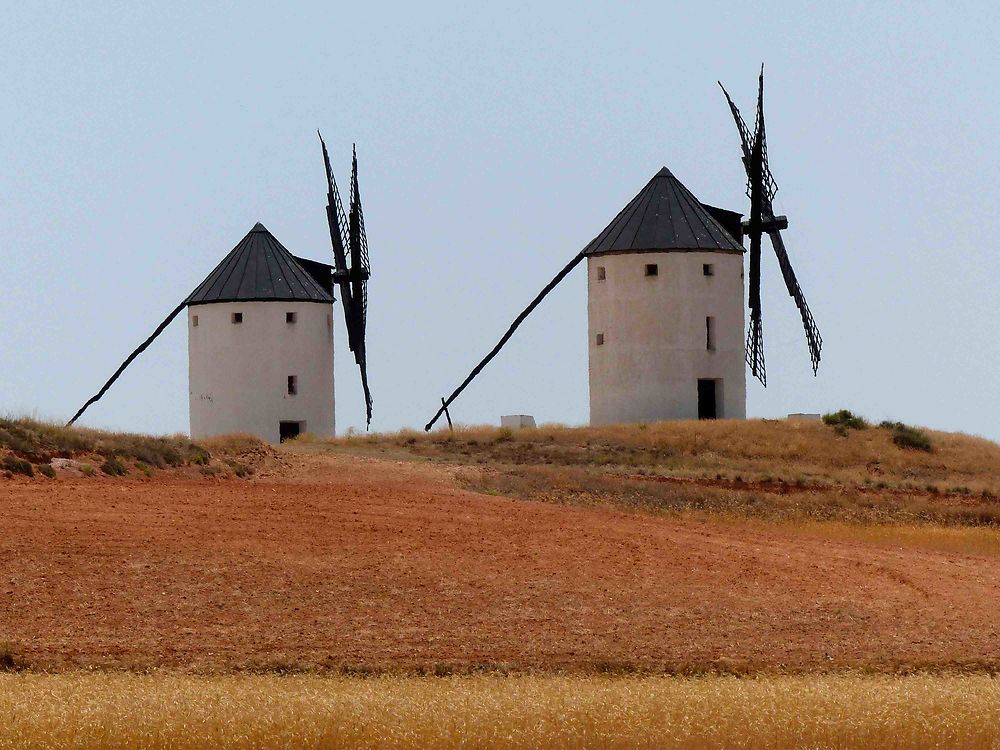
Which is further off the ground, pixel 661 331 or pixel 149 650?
pixel 661 331

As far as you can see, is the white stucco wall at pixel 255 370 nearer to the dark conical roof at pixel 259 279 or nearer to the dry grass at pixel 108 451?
the dark conical roof at pixel 259 279

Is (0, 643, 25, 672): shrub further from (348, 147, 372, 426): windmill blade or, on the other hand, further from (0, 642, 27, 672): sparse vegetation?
(348, 147, 372, 426): windmill blade

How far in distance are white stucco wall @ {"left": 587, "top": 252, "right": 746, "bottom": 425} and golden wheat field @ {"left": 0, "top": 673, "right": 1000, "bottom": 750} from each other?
36877 millimetres

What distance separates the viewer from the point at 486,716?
15.7m

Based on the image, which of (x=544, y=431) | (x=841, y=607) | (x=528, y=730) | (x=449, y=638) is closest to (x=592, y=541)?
(x=841, y=607)

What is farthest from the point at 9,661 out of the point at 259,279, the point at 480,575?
the point at 259,279

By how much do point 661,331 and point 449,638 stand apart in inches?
1342

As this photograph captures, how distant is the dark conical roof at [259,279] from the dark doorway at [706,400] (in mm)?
13084

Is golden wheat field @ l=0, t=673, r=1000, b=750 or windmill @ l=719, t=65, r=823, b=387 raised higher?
windmill @ l=719, t=65, r=823, b=387

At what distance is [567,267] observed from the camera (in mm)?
58469

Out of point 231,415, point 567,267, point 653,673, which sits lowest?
point 653,673

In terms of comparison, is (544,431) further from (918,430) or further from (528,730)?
(528,730)

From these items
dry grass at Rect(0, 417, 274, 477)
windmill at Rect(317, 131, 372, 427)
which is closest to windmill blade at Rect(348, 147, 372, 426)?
windmill at Rect(317, 131, 372, 427)

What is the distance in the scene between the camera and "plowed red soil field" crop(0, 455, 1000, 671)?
20719 millimetres
